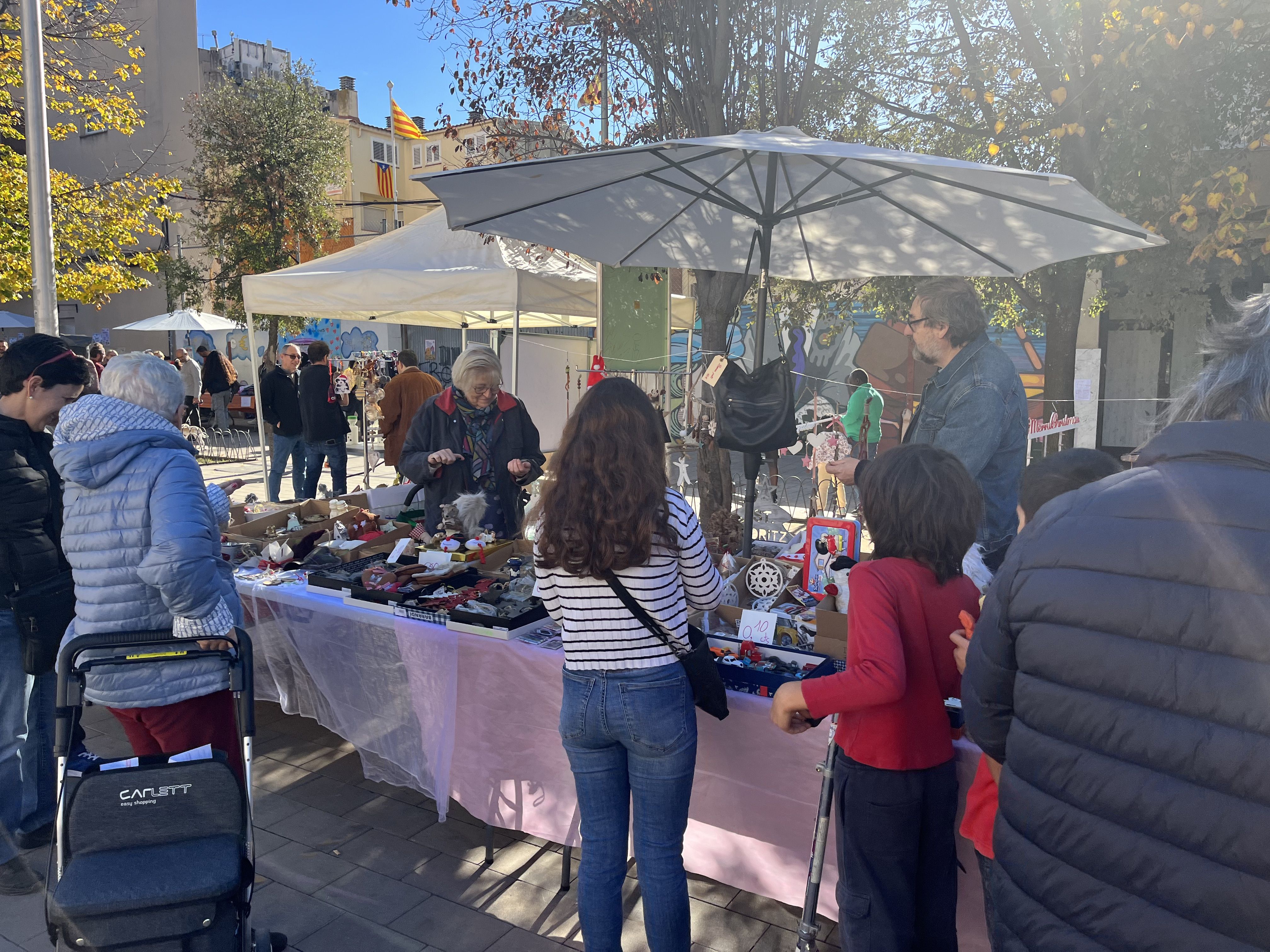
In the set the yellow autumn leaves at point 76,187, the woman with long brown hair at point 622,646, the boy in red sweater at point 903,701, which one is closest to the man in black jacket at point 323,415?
the yellow autumn leaves at point 76,187

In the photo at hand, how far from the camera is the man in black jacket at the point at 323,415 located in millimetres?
8414

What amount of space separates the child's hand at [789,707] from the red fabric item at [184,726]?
156 cm

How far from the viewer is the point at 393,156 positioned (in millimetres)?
31703

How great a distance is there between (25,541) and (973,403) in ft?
10.6

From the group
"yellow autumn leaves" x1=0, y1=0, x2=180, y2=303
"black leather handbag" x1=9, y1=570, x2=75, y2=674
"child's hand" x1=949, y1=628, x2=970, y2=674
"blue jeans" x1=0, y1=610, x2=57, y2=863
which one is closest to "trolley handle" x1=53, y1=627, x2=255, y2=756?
"black leather handbag" x1=9, y1=570, x2=75, y2=674

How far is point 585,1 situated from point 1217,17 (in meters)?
4.58

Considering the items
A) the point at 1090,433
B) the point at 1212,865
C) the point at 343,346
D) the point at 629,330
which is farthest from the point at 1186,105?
the point at 343,346

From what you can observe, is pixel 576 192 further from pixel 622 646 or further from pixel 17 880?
pixel 17 880

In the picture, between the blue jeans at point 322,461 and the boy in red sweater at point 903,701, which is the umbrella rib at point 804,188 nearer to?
the boy in red sweater at point 903,701

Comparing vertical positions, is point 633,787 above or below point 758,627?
below

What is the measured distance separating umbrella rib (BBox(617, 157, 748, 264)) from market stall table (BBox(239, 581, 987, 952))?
7.08 feet

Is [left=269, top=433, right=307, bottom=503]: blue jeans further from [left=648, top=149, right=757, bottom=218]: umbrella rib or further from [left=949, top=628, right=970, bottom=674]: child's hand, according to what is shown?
[left=949, top=628, right=970, bottom=674]: child's hand

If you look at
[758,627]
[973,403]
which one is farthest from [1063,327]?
[758,627]

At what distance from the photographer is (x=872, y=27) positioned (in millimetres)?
7602
